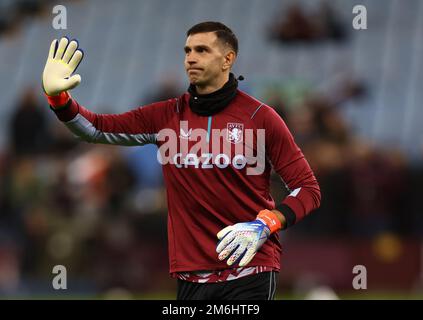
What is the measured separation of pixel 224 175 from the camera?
579 cm

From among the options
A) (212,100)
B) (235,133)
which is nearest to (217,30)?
(212,100)

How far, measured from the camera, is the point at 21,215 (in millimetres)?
14547

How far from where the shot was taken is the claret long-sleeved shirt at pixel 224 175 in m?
5.74

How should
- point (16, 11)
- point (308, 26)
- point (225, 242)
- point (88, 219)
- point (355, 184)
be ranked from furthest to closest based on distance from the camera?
point (16, 11) → point (308, 26) → point (88, 219) → point (355, 184) → point (225, 242)

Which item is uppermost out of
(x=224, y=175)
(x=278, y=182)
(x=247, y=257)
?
(x=278, y=182)

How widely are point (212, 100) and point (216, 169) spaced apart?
42 centimetres

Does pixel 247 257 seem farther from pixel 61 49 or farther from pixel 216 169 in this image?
pixel 61 49

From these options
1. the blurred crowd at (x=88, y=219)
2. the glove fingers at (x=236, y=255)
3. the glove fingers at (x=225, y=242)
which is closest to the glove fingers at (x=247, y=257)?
the glove fingers at (x=236, y=255)

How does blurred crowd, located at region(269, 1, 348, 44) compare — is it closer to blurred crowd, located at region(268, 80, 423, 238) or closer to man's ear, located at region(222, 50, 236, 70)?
blurred crowd, located at region(268, 80, 423, 238)

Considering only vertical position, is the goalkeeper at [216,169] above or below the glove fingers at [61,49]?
below

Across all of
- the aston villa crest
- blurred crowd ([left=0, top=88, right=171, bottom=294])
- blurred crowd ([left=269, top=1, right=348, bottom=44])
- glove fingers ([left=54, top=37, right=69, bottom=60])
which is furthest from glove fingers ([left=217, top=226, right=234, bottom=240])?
blurred crowd ([left=269, top=1, right=348, bottom=44])

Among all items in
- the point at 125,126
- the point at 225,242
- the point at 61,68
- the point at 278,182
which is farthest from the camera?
the point at 278,182

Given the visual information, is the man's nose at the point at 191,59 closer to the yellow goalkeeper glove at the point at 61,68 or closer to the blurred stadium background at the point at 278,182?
the yellow goalkeeper glove at the point at 61,68
